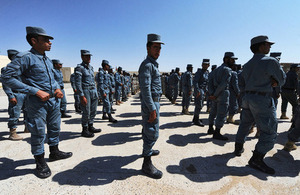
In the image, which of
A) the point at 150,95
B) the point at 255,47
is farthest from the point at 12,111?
the point at 255,47

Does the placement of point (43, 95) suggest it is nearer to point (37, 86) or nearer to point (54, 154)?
point (37, 86)

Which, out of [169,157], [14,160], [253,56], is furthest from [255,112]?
[14,160]

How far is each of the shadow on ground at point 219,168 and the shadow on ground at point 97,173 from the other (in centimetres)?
83

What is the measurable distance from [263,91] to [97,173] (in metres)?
3.25

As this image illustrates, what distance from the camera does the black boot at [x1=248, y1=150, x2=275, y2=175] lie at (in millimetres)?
2486

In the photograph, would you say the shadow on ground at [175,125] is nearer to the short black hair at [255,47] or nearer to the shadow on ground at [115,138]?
the shadow on ground at [115,138]

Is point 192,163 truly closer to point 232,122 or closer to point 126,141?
point 126,141

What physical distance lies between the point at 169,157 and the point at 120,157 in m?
1.03

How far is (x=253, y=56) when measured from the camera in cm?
271

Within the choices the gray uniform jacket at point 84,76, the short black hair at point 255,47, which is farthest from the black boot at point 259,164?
the gray uniform jacket at point 84,76

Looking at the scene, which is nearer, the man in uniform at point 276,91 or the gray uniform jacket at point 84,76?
the gray uniform jacket at point 84,76

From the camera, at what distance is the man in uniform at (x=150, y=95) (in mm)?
2238

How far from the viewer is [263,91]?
250 centimetres

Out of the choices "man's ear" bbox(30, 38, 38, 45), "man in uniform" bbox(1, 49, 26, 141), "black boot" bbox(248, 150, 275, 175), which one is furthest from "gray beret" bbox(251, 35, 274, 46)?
"man in uniform" bbox(1, 49, 26, 141)
